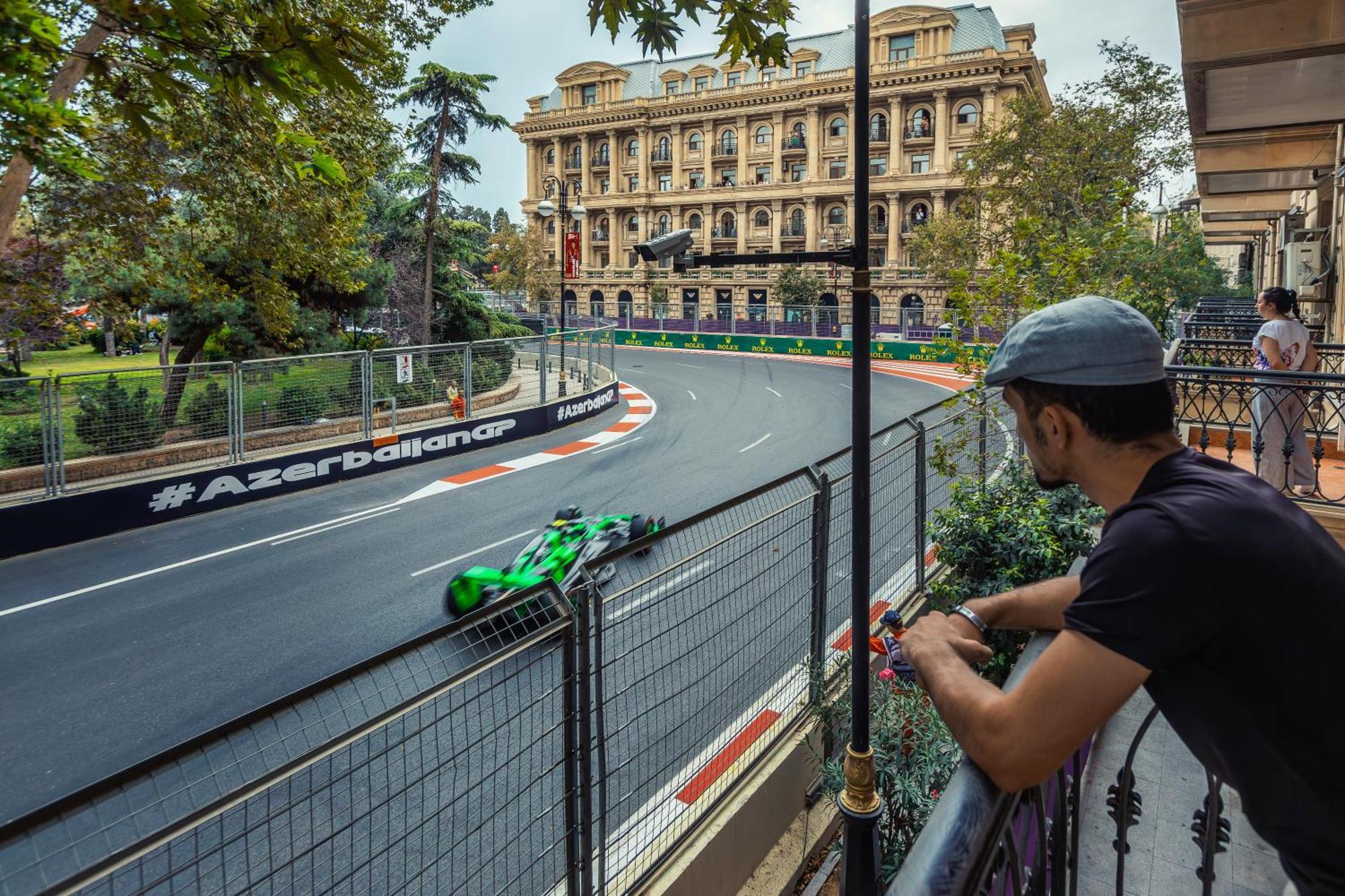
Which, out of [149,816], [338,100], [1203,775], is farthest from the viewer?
[338,100]

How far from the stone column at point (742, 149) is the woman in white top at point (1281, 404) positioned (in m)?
68.6

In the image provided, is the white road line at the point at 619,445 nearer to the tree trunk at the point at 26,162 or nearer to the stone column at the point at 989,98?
the tree trunk at the point at 26,162

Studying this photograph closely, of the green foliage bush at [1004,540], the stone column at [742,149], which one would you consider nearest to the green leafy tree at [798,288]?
the stone column at [742,149]

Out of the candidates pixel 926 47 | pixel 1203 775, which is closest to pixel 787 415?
pixel 1203 775

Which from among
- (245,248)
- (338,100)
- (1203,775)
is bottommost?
(1203,775)

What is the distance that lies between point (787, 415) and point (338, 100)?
544 inches

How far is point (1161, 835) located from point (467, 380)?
1604 cm

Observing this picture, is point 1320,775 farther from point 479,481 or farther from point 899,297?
point 899,297

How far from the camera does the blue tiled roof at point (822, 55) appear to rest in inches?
2559

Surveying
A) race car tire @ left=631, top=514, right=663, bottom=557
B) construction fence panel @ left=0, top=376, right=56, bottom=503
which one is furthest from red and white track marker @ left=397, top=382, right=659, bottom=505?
race car tire @ left=631, top=514, right=663, bottom=557

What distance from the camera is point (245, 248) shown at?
1497cm

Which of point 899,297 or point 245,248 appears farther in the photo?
point 899,297

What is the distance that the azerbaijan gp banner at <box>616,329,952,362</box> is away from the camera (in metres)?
42.9

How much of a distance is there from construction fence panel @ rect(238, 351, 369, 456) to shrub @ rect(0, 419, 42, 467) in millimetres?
2840
